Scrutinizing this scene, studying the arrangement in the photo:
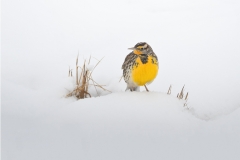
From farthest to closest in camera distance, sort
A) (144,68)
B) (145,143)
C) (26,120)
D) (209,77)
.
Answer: (209,77) → (144,68) → (26,120) → (145,143)

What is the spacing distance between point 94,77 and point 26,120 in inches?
56.1

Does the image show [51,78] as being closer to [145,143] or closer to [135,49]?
[135,49]

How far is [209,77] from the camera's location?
5.25 meters

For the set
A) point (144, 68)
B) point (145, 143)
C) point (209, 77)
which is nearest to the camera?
point (145, 143)

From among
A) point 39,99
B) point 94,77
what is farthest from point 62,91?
point 94,77

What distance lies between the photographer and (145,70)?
412 cm

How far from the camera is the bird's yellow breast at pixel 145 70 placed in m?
4.12

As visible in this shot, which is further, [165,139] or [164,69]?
[164,69]

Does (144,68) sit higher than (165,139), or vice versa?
(144,68)

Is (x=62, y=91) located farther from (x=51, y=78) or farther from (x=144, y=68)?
(x=144, y=68)

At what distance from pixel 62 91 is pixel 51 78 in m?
0.42

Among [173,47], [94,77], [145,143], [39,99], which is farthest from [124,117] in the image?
[173,47]

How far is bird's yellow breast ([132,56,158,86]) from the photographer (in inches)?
162

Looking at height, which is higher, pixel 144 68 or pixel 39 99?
pixel 144 68
